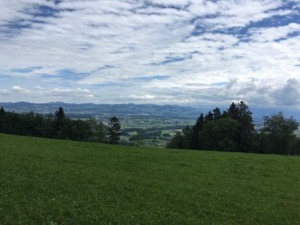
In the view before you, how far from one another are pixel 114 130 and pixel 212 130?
41.8 m

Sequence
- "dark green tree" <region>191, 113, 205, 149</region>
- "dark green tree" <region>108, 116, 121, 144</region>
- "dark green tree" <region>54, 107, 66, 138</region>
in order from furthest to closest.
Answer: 1. "dark green tree" <region>108, 116, 121, 144</region>
2. "dark green tree" <region>54, 107, 66, 138</region>
3. "dark green tree" <region>191, 113, 205, 149</region>

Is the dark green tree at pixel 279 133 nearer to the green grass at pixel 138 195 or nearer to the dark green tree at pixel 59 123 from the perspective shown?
the dark green tree at pixel 59 123

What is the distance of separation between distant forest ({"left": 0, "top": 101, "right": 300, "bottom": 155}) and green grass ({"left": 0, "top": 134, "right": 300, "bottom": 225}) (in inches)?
2894

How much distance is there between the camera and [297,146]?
427 feet

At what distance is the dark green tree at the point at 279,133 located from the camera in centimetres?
11450

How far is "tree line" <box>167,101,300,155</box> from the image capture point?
344ft

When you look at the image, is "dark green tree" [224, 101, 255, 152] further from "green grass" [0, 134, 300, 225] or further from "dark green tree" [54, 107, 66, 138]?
"green grass" [0, 134, 300, 225]

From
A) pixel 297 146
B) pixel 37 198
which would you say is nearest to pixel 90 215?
pixel 37 198

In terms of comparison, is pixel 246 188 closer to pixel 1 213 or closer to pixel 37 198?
pixel 37 198

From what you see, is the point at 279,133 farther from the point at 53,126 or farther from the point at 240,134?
the point at 53,126

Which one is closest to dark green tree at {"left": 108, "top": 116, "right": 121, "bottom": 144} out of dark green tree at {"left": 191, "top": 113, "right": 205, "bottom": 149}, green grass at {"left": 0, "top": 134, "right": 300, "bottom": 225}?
dark green tree at {"left": 191, "top": 113, "right": 205, "bottom": 149}

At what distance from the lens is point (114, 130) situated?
444 feet

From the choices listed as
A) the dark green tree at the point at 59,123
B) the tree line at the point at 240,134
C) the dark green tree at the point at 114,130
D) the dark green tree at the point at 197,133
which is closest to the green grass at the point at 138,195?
the tree line at the point at 240,134

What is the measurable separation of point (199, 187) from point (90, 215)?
10.3 meters
